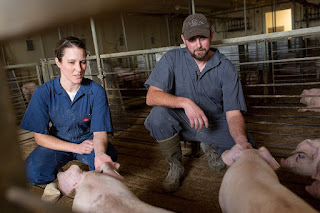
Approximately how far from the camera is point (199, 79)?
264cm

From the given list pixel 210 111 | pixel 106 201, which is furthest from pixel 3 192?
pixel 210 111

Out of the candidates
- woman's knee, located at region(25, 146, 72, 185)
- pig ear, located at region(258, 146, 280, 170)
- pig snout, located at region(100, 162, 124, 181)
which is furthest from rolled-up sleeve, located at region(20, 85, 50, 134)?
pig ear, located at region(258, 146, 280, 170)

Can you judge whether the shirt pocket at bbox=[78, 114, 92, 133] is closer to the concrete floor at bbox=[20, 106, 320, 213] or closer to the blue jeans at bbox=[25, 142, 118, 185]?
the blue jeans at bbox=[25, 142, 118, 185]

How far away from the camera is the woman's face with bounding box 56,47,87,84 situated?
226 centimetres

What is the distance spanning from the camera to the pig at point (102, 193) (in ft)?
4.22

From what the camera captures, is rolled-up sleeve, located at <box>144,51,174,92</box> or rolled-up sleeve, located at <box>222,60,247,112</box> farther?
rolled-up sleeve, located at <box>144,51,174,92</box>

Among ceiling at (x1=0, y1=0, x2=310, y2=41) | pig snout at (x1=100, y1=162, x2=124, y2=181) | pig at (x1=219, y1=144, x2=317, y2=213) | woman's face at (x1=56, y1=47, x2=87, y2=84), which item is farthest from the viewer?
woman's face at (x1=56, y1=47, x2=87, y2=84)

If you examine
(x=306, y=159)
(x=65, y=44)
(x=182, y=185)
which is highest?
(x=65, y=44)

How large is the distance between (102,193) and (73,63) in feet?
4.05

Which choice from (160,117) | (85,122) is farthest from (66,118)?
(160,117)

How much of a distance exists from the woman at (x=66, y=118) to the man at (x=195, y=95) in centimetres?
49

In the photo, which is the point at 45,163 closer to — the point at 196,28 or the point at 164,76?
the point at 164,76

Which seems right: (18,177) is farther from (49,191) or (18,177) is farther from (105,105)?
(49,191)

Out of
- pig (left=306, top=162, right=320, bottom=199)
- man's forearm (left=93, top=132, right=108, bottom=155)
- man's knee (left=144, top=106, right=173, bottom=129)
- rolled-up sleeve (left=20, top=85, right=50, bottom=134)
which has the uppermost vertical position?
rolled-up sleeve (left=20, top=85, right=50, bottom=134)
